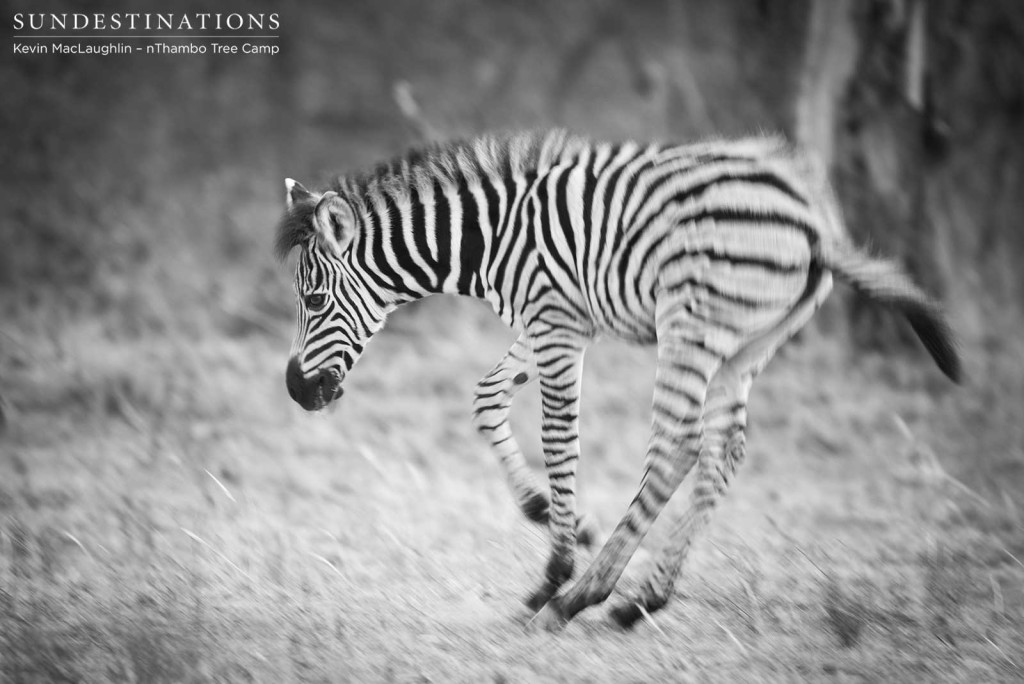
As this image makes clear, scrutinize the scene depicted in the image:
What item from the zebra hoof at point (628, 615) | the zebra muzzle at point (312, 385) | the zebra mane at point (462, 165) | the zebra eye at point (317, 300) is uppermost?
the zebra mane at point (462, 165)

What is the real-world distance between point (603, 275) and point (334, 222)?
139 centimetres

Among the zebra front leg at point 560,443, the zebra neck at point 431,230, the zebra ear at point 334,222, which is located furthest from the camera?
the zebra neck at point 431,230

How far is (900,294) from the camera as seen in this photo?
457 cm

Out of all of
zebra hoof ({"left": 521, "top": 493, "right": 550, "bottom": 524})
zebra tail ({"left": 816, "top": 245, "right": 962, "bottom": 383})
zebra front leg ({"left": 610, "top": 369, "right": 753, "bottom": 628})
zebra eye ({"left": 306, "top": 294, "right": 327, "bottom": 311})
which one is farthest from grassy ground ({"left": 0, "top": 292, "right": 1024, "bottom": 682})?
zebra eye ({"left": 306, "top": 294, "right": 327, "bottom": 311})

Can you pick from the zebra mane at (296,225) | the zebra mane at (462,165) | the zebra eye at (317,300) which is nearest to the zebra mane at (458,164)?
the zebra mane at (462,165)

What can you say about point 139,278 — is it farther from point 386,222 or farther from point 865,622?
point 865,622

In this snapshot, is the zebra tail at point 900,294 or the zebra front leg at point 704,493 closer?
the zebra tail at point 900,294

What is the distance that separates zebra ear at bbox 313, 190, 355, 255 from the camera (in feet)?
15.8

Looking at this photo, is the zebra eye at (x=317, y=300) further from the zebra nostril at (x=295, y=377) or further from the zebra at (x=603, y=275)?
the zebra nostril at (x=295, y=377)

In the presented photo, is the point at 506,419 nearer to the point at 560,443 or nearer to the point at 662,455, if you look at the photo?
the point at 560,443

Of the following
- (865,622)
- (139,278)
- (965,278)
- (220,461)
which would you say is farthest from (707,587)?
(139,278)

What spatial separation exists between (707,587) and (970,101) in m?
7.48

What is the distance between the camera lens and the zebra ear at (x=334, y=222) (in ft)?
15.8

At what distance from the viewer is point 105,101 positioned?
13.1 m
